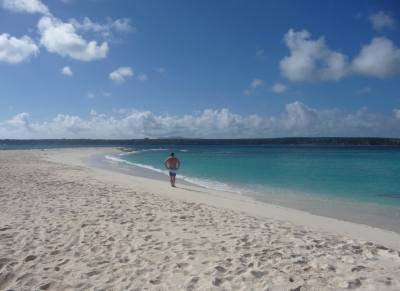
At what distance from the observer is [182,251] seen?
4715mm

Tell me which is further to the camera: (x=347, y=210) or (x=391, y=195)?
(x=391, y=195)

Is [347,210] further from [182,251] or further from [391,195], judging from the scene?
[182,251]

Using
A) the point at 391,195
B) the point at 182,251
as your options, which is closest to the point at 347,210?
the point at 391,195

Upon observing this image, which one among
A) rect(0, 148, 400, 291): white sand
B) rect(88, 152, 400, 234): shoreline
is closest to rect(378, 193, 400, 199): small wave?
rect(88, 152, 400, 234): shoreline

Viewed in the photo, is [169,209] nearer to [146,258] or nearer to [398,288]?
[146,258]

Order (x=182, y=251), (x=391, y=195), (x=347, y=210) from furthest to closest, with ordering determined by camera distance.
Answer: (x=391, y=195) → (x=347, y=210) → (x=182, y=251)

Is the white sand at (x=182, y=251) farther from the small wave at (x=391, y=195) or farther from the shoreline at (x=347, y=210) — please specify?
the small wave at (x=391, y=195)

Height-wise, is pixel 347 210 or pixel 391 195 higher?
pixel 347 210

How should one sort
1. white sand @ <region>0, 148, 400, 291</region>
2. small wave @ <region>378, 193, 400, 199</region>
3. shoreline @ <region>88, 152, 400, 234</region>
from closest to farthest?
white sand @ <region>0, 148, 400, 291</region>
shoreline @ <region>88, 152, 400, 234</region>
small wave @ <region>378, 193, 400, 199</region>

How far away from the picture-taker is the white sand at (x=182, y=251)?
3703 millimetres

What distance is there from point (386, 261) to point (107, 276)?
4.25 meters

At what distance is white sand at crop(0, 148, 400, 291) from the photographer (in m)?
3.70

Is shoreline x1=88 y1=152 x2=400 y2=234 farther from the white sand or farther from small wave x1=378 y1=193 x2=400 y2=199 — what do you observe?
small wave x1=378 y1=193 x2=400 y2=199

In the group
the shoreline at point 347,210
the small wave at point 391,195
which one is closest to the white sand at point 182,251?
the shoreline at point 347,210
